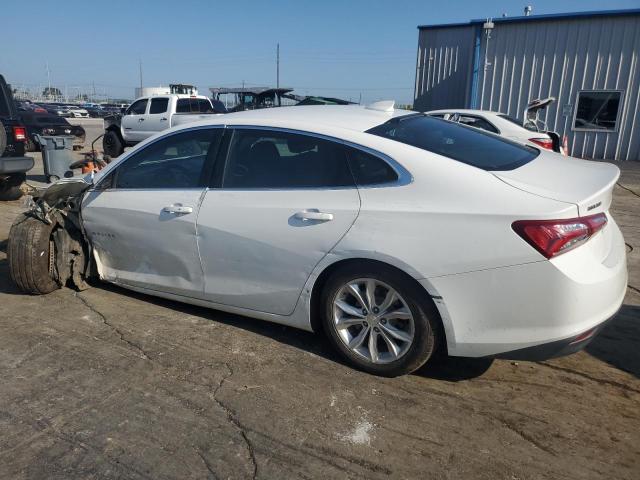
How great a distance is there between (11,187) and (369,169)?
314 inches

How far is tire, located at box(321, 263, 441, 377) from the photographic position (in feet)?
9.61

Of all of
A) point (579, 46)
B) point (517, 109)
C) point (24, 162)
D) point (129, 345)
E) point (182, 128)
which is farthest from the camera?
point (517, 109)

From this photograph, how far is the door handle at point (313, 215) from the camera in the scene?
10.2 feet

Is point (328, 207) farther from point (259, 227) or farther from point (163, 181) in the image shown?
point (163, 181)

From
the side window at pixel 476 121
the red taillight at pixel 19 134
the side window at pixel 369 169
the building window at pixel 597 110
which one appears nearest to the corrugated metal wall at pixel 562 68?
the building window at pixel 597 110

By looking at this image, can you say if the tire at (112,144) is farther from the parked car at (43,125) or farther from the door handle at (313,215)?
the door handle at (313,215)

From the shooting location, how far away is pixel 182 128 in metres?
3.89

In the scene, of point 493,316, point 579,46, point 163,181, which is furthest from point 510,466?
point 579,46

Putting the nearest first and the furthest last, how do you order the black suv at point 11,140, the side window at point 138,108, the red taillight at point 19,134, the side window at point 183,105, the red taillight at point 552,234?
the red taillight at point 552,234 → the black suv at point 11,140 → the red taillight at point 19,134 → the side window at point 183,105 → the side window at point 138,108

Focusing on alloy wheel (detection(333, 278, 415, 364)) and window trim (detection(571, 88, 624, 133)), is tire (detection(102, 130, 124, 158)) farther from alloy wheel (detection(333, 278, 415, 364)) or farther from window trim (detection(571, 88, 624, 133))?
alloy wheel (detection(333, 278, 415, 364))

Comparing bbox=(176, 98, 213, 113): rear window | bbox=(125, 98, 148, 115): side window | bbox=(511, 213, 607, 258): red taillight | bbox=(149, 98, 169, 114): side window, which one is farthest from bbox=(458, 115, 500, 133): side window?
bbox=(125, 98, 148, 115): side window

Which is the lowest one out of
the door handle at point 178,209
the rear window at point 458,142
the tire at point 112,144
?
the tire at point 112,144

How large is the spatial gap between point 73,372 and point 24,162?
590cm

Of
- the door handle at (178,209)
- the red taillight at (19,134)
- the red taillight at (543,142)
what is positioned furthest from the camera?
the red taillight at (543,142)
